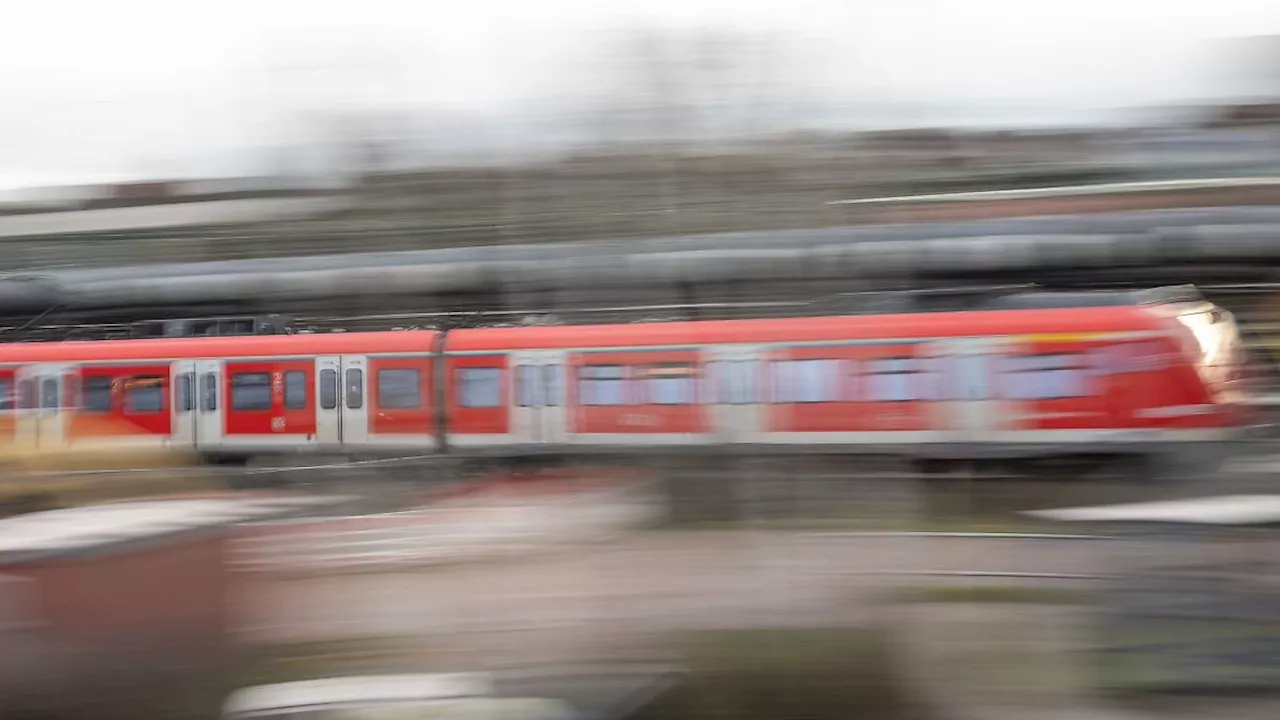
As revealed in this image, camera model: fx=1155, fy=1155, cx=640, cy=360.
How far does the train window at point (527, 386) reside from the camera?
43.6 ft

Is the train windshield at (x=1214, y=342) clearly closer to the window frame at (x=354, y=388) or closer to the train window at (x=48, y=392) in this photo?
the window frame at (x=354, y=388)

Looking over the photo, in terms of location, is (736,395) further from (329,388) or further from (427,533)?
(329,388)

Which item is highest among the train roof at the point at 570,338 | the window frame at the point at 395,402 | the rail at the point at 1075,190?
the rail at the point at 1075,190

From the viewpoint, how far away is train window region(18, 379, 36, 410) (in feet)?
51.2

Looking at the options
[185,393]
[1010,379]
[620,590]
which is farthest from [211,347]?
[620,590]

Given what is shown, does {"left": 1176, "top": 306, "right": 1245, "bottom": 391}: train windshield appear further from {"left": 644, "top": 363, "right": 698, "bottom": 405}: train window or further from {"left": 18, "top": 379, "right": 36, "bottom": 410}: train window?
{"left": 18, "top": 379, "right": 36, "bottom": 410}: train window

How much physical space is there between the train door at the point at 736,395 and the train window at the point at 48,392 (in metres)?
13.8

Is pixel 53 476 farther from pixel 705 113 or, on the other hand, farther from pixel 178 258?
pixel 705 113

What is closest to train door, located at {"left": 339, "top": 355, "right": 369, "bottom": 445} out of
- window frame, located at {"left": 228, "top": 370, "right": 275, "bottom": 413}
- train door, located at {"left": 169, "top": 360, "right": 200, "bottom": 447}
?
window frame, located at {"left": 228, "top": 370, "right": 275, "bottom": 413}

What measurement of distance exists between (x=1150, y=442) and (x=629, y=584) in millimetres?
8572

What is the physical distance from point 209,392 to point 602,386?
5672 millimetres

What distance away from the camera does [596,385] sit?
12.6 metres

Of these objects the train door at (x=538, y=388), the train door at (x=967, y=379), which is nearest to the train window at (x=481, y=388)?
the train door at (x=538, y=388)

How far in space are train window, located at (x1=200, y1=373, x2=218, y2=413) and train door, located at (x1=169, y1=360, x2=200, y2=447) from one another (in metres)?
0.13
